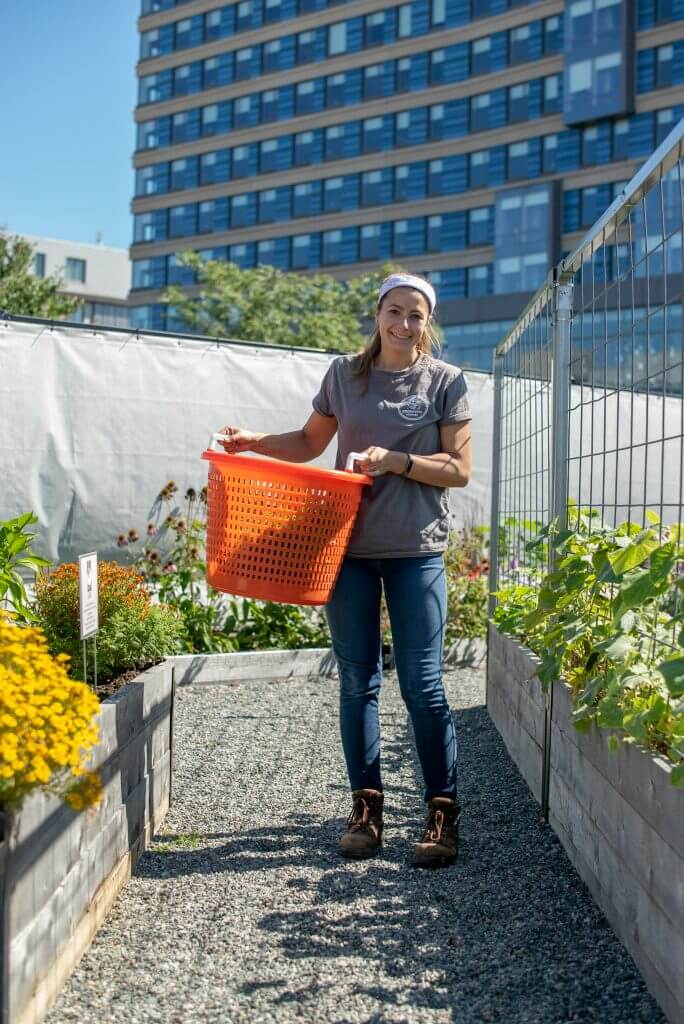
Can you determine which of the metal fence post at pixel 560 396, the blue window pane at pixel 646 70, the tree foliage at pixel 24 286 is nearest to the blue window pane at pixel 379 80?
the blue window pane at pixel 646 70

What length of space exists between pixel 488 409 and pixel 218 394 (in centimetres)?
260

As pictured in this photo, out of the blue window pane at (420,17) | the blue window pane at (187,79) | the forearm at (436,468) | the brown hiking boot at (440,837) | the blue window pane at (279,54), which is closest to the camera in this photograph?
the forearm at (436,468)

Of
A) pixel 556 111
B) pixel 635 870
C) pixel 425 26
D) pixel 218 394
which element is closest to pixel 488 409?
pixel 218 394

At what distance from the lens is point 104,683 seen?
3.54 m

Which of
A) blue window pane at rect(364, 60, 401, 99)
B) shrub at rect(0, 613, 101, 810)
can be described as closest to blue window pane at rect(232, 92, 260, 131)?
blue window pane at rect(364, 60, 401, 99)

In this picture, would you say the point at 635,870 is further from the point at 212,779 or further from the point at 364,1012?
the point at 212,779

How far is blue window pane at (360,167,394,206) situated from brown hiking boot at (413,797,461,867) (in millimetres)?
46237

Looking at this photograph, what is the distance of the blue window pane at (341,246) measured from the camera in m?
47.8

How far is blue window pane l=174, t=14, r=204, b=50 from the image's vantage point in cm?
5381

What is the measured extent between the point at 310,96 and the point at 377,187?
661cm

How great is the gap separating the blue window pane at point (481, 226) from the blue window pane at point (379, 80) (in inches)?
308

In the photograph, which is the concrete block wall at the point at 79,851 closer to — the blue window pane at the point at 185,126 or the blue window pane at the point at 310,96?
the blue window pane at the point at 310,96

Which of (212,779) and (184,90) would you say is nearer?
(212,779)

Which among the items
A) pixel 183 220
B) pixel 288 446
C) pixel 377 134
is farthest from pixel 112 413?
pixel 183 220
